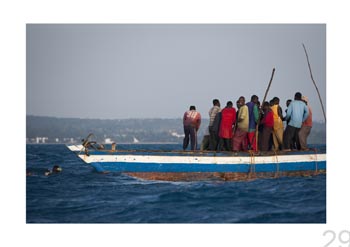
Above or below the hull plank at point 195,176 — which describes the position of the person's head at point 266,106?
above

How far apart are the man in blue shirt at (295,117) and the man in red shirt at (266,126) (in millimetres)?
742

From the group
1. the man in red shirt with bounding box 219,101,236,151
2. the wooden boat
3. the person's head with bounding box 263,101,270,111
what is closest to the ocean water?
the wooden boat

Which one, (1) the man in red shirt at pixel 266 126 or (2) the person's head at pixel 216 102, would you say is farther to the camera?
(2) the person's head at pixel 216 102

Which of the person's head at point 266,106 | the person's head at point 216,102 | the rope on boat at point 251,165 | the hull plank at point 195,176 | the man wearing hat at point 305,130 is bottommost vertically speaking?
the hull plank at point 195,176

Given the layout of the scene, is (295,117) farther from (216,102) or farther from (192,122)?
(192,122)

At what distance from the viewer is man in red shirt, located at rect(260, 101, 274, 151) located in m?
22.8

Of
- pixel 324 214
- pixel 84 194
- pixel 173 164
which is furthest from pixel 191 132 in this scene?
pixel 324 214

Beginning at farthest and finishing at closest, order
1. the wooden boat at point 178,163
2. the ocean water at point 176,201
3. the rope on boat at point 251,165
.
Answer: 1. the rope on boat at point 251,165
2. the wooden boat at point 178,163
3. the ocean water at point 176,201

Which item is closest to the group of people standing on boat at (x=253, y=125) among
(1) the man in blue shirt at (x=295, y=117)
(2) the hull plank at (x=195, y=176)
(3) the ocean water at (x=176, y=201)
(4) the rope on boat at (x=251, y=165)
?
(1) the man in blue shirt at (x=295, y=117)

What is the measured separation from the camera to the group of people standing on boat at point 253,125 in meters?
22.6

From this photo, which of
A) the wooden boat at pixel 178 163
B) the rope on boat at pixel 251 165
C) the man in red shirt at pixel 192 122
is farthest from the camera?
the man in red shirt at pixel 192 122

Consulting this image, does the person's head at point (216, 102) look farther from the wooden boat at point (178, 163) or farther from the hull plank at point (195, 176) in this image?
the hull plank at point (195, 176)

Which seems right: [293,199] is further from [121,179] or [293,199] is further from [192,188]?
[121,179]

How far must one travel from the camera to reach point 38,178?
84.4 ft
